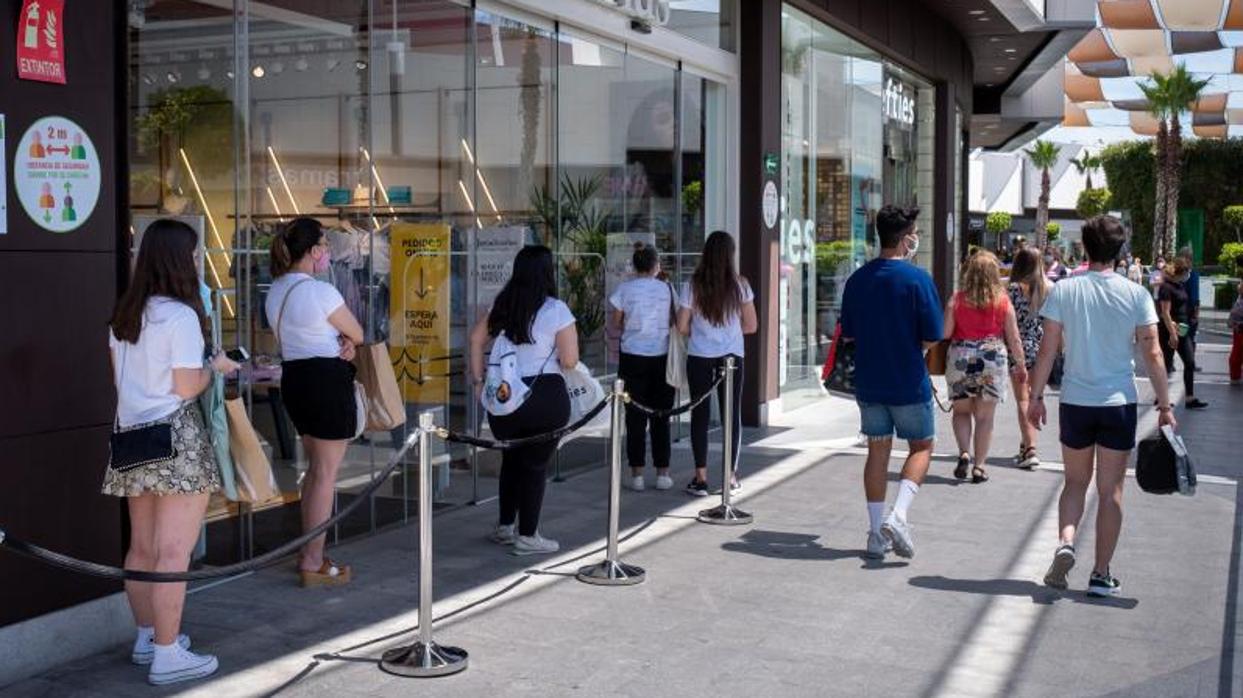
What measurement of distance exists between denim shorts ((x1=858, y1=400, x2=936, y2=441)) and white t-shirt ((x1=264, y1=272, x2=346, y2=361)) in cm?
308

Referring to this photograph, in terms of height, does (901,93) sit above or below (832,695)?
above

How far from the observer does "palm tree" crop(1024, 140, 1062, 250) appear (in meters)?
76.4

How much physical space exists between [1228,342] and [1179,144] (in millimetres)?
29937

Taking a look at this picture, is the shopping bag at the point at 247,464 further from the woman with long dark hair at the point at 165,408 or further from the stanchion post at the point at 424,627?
the stanchion post at the point at 424,627

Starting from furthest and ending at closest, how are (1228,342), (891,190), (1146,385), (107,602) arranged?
1. (1228,342)
2. (891,190)
3. (1146,385)
4. (107,602)

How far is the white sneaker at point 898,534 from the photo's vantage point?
7.80 meters

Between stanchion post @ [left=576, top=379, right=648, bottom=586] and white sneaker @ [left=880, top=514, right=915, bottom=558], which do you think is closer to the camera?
stanchion post @ [left=576, top=379, right=648, bottom=586]

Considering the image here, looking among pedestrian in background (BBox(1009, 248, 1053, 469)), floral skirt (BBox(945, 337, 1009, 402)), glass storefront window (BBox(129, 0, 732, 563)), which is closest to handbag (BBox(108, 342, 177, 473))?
glass storefront window (BBox(129, 0, 732, 563))

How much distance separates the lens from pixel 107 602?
19.8 ft

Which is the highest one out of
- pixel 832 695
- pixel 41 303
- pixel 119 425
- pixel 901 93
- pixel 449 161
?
pixel 901 93

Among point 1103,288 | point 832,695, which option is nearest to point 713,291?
point 1103,288

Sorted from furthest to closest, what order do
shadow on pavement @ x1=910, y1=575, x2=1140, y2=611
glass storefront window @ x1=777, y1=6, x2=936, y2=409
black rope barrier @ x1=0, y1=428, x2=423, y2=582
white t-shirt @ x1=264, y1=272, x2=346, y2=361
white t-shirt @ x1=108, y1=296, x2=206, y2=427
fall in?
glass storefront window @ x1=777, y1=6, x2=936, y2=409 < shadow on pavement @ x1=910, y1=575, x2=1140, y2=611 < white t-shirt @ x1=264, y1=272, x2=346, y2=361 < white t-shirt @ x1=108, y1=296, x2=206, y2=427 < black rope barrier @ x1=0, y1=428, x2=423, y2=582

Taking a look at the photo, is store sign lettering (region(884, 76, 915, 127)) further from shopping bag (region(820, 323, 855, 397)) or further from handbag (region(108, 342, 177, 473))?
handbag (region(108, 342, 177, 473))

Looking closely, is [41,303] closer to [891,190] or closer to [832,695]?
[832,695]
